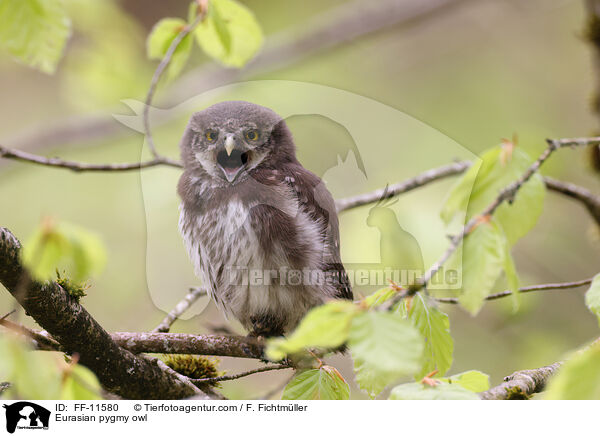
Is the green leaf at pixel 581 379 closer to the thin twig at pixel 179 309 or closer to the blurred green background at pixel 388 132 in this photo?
the blurred green background at pixel 388 132

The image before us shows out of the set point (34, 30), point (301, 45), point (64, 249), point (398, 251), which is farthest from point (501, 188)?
point (301, 45)

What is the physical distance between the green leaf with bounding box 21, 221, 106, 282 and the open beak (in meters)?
0.88

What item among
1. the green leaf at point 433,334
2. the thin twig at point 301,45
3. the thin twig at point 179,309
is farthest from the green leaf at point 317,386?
the thin twig at point 301,45

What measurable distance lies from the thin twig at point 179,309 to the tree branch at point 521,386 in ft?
3.38

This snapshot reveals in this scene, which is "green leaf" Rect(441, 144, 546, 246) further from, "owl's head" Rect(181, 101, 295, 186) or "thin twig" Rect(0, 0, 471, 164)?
"thin twig" Rect(0, 0, 471, 164)

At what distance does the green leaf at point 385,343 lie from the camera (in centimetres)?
98

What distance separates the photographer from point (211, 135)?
192 cm

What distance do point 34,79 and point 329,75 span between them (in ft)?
8.34

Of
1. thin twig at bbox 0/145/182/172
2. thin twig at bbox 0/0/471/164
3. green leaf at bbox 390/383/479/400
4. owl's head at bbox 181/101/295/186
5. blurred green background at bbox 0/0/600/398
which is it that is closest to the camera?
green leaf at bbox 390/383/479/400

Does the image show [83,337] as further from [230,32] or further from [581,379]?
[581,379]

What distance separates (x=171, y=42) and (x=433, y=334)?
1135 mm

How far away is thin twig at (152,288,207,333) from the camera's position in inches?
78.3

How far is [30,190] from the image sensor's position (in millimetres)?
2961

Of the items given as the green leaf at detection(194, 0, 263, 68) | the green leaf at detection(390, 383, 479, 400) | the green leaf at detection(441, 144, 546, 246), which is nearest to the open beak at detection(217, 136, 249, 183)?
the green leaf at detection(194, 0, 263, 68)
